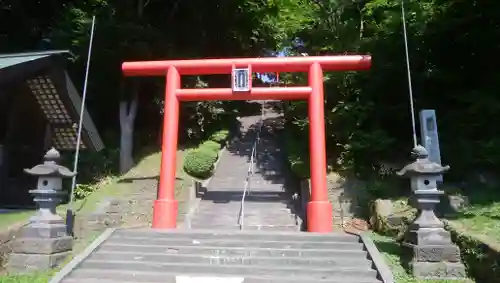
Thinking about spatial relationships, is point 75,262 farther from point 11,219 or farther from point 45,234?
point 11,219

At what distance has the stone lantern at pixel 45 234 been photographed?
310 inches

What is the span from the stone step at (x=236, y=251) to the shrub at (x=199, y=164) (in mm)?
7001

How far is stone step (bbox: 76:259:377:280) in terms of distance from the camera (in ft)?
23.6

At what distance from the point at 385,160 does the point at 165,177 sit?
6540 mm

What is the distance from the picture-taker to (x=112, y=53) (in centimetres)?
1616

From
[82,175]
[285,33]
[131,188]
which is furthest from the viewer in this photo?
[285,33]

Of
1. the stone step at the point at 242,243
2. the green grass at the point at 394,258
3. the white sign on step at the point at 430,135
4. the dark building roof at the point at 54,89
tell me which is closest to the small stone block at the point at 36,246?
the stone step at the point at 242,243

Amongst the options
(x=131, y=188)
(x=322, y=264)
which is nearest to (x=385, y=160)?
(x=322, y=264)

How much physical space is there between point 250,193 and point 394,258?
23.4ft

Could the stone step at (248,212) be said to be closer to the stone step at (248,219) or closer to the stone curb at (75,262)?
the stone step at (248,219)

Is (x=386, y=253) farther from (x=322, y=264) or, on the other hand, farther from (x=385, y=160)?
(x=385, y=160)

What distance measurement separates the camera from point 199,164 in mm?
15383

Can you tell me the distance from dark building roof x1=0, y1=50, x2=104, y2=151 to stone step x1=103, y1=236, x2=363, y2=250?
5.21m

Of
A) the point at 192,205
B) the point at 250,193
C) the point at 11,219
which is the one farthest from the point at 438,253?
the point at 11,219
